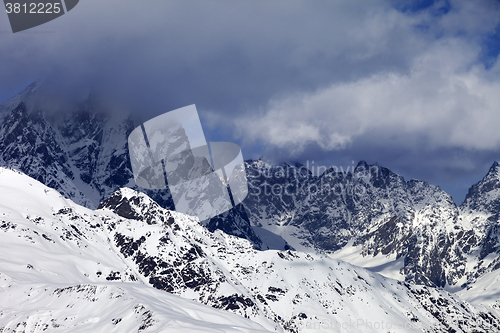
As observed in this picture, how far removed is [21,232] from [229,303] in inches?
Answer: 3479

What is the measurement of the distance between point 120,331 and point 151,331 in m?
8.84

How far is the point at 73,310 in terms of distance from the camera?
10100 centimetres

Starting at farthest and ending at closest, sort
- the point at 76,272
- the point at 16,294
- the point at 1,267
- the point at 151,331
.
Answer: the point at 76,272
the point at 1,267
the point at 16,294
the point at 151,331

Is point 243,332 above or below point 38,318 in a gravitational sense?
below

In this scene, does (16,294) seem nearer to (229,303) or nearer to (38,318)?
(38,318)

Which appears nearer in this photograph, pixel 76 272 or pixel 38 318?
pixel 38 318

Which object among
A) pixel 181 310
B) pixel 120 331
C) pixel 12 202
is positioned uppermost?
pixel 12 202

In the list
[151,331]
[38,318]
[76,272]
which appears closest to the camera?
[151,331]

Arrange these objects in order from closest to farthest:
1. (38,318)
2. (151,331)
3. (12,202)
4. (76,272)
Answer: (151,331) → (38,318) → (76,272) → (12,202)

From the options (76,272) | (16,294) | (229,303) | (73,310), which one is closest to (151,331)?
(73,310)

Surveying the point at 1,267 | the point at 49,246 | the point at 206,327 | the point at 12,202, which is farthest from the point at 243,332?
the point at 12,202

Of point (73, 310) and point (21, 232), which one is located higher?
point (21, 232)

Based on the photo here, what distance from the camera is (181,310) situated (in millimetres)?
111750

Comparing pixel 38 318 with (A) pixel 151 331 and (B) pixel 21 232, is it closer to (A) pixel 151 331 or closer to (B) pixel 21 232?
(A) pixel 151 331
